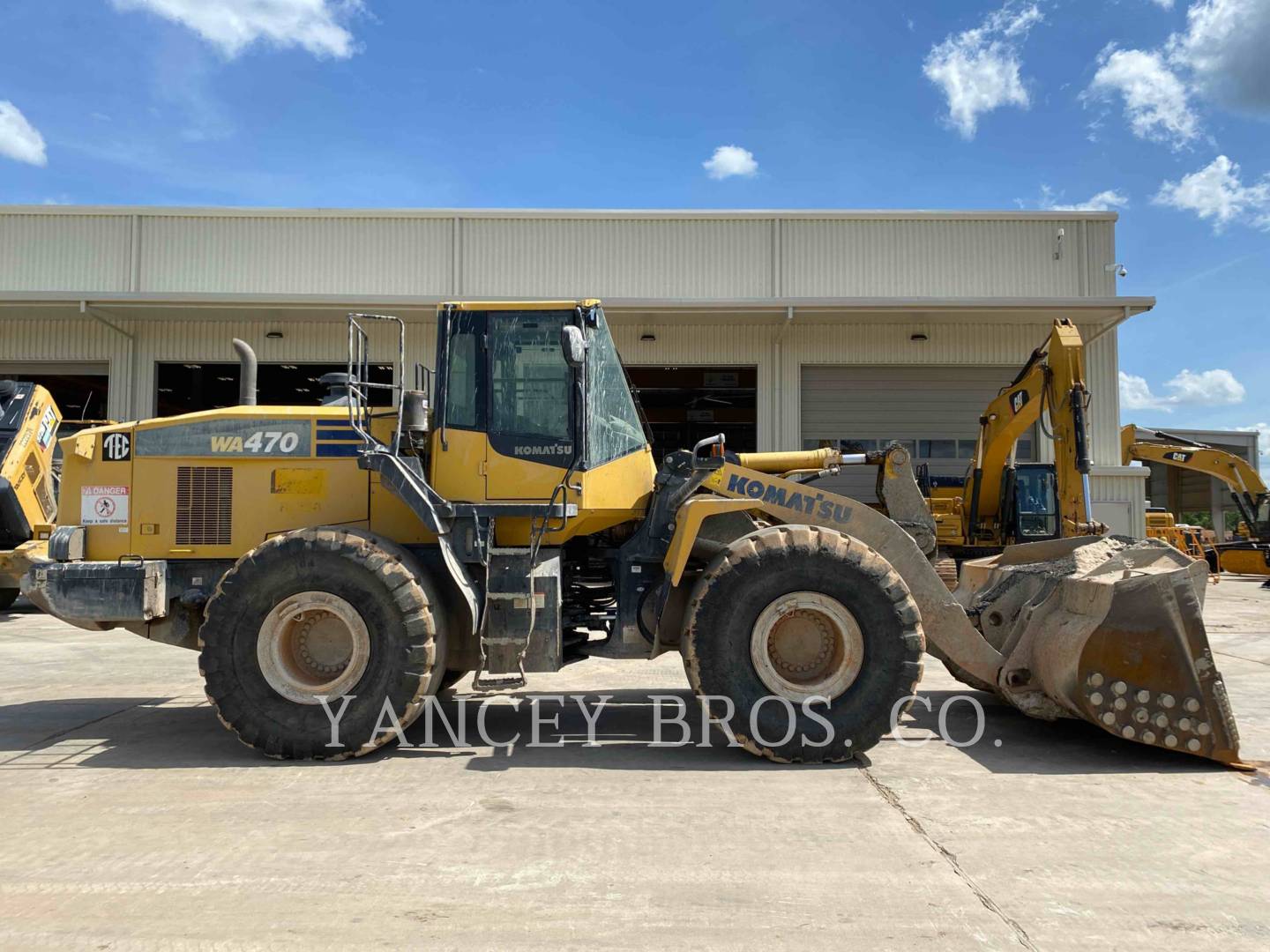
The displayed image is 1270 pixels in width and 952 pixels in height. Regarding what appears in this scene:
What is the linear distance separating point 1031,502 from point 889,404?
12.6 ft

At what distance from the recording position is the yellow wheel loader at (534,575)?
550 centimetres

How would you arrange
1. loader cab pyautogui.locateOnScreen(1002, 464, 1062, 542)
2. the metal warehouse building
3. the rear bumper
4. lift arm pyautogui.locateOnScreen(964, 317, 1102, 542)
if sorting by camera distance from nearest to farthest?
the rear bumper → lift arm pyautogui.locateOnScreen(964, 317, 1102, 542) → loader cab pyautogui.locateOnScreen(1002, 464, 1062, 542) → the metal warehouse building

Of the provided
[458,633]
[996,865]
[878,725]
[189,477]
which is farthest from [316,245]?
[996,865]

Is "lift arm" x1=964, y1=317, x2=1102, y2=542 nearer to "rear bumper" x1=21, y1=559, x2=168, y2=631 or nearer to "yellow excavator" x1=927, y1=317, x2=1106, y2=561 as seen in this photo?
"yellow excavator" x1=927, y1=317, x2=1106, y2=561

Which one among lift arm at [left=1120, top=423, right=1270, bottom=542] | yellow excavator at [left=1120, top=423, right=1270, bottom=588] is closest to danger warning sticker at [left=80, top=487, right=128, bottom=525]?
yellow excavator at [left=1120, top=423, right=1270, bottom=588]

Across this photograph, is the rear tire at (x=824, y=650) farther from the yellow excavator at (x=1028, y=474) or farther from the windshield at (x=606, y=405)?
the yellow excavator at (x=1028, y=474)

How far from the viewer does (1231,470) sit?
76.1ft

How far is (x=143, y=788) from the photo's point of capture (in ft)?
16.5

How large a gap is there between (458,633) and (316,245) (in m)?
16.3

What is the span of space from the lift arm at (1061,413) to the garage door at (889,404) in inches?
110

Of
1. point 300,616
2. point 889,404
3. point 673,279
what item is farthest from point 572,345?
point 889,404

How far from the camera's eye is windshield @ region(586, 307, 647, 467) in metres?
6.06

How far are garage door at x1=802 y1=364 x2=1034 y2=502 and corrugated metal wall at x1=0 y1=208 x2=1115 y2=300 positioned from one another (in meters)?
1.76

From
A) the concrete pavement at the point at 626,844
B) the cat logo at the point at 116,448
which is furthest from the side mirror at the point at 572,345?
the cat logo at the point at 116,448
